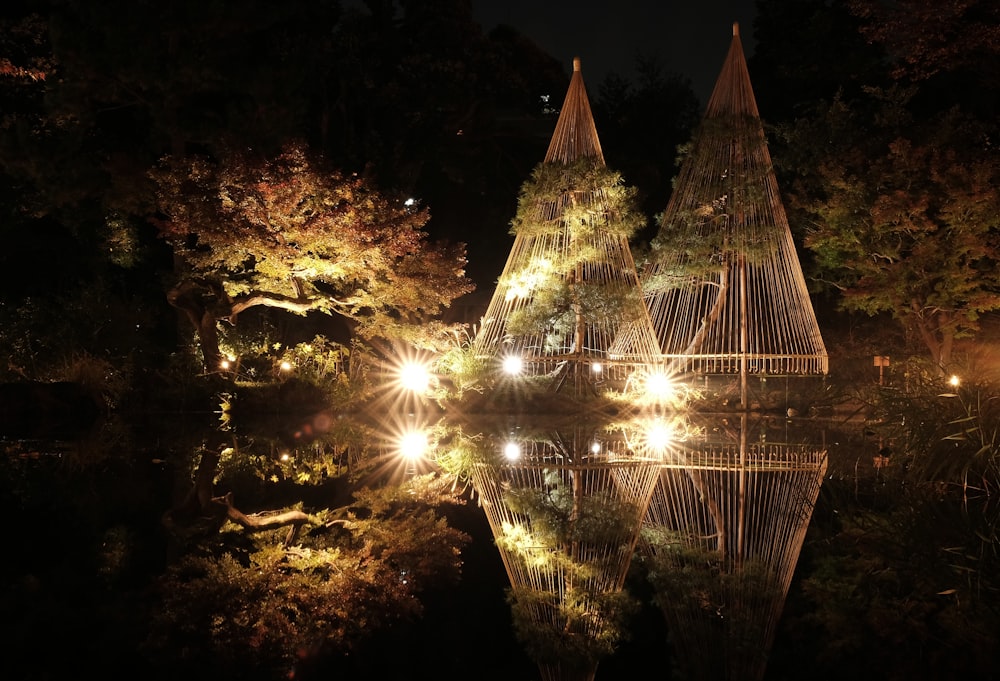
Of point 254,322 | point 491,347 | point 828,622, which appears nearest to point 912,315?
point 491,347

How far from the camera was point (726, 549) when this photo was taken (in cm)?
483

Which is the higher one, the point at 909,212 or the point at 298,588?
the point at 909,212

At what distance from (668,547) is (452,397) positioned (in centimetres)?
798

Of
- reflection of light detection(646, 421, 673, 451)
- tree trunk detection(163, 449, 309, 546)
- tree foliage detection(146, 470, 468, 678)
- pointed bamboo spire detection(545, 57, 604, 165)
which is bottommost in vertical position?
tree foliage detection(146, 470, 468, 678)

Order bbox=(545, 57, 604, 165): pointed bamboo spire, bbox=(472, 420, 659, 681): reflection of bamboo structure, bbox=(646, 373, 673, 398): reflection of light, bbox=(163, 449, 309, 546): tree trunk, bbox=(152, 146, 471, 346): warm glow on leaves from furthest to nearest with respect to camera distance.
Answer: bbox=(646, 373, 673, 398): reflection of light → bbox=(545, 57, 604, 165): pointed bamboo spire → bbox=(152, 146, 471, 346): warm glow on leaves → bbox=(163, 449, 309, 546): tree trunk → bbox=(472, 420, 659, 681): reflection of bamboo structure

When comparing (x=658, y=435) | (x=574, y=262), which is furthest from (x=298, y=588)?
(x=574, y=262)

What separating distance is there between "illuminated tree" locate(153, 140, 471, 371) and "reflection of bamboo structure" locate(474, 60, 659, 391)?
93 centimetres

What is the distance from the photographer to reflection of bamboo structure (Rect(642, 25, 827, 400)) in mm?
12438

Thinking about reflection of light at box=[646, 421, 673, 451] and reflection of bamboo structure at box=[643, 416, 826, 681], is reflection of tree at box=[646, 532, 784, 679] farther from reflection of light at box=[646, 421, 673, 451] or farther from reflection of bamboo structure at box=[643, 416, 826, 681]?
reflection of light at box=[646, 421, 673, 451]

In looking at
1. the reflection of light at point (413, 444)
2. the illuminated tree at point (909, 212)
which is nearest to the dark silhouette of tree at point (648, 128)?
the illuminated tree at point (909, 212)

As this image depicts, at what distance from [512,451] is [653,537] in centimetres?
366

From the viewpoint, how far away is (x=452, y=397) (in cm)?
1265

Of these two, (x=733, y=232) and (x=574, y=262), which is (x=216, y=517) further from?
(x=733, y=232)

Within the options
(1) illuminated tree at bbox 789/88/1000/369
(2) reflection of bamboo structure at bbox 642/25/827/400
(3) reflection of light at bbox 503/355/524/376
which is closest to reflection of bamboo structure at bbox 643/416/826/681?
(3) reflection of light at bbox 503/355/524/376
